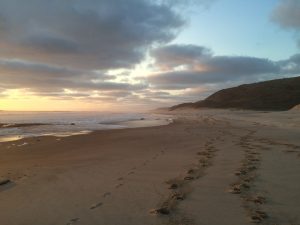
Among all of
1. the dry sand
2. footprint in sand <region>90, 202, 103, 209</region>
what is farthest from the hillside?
footprint in sand <region>90, 202, 103, 209</region>

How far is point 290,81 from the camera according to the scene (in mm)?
95812

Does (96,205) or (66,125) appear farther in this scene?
(66,125)

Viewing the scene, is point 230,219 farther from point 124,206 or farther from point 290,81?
point 290,81

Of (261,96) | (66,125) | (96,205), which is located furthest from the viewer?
(261,96)

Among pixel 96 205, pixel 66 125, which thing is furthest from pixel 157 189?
pixel 66 125

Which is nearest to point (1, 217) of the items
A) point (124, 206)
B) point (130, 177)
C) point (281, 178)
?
point (124, 206)

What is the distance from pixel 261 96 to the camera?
8769 centimetres

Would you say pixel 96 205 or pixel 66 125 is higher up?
pixel 66 125

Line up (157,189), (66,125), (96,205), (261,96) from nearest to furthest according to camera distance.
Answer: (96,205)
(157,189)
(66,125)
(261,96)

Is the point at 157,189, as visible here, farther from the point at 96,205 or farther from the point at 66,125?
the point at 66,125

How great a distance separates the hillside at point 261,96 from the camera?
78.3m

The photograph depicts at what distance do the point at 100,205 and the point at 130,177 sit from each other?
2100mm

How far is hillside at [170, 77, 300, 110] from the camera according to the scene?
7831 cm

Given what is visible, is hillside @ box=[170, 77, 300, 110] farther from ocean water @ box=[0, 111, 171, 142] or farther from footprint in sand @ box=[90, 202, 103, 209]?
footprint in sand @ box=[90, 202, 103, 209]
